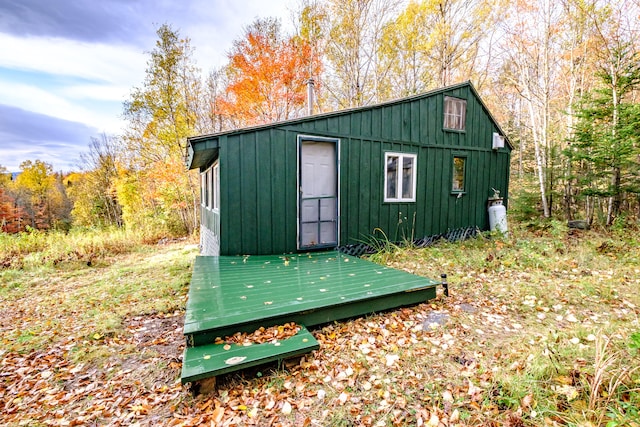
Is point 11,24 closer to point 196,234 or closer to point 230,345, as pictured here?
point 196,234

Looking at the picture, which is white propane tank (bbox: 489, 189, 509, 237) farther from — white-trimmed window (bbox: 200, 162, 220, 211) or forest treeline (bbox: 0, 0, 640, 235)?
white-trimmed window (bbox: 200, 162, 220, 211)

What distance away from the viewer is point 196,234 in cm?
1151

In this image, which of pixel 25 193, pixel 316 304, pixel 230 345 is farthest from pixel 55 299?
pixel 25 193

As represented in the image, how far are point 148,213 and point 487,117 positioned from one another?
1370 cm

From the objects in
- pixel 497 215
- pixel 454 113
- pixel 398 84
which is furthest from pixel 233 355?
pixel 398 84

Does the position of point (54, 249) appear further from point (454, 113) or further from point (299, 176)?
point (454, 113)

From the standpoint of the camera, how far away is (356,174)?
5844 millimetres

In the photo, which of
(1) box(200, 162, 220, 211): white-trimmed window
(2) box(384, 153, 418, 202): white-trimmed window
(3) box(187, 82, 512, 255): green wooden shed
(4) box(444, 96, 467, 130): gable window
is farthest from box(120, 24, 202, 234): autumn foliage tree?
(4) box(444, 96, 467, 130): gable window

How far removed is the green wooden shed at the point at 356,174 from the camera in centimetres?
492

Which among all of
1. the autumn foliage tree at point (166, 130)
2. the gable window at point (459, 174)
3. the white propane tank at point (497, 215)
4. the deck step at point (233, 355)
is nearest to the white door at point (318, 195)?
the deck step at point (233, 355)

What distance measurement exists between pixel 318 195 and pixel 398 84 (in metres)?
9.96

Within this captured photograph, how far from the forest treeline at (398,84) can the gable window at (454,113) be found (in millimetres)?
2834

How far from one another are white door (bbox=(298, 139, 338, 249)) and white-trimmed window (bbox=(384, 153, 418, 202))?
1.28 metres

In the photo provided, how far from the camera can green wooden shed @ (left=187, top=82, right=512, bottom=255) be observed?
16.1 feet
